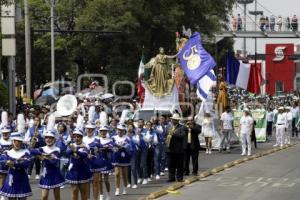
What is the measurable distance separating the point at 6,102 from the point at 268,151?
10923 mm

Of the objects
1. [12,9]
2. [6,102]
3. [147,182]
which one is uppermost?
[12,9]

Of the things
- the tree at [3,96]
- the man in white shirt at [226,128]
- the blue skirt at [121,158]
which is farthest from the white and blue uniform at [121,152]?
the tree at [3,96]

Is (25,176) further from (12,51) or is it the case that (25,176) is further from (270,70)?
(270,70)

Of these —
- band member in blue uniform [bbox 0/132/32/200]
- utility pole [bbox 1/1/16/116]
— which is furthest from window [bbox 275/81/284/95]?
band member in blue uniform [bbox 0/132/32/200]

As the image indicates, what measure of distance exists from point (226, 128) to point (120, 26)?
13343mm

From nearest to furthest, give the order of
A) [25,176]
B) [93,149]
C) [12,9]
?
[25,176], [93,149], [12,9]

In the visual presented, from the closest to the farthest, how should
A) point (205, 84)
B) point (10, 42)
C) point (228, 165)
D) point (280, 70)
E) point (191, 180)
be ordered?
1. point (191, 180)
2. point (228, 165)
3. point (205, 84)
4. point (10, 42)
5. point (280, 70)

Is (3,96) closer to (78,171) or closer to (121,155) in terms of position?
(121,155)

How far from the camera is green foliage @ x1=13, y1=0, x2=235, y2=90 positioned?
43281 millimetres

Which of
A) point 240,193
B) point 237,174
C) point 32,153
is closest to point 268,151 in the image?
point 237,174

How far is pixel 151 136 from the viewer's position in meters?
20.3

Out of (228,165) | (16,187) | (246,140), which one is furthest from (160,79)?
(16,187)

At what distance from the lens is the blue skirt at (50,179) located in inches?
528

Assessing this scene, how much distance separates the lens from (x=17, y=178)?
13.0m
